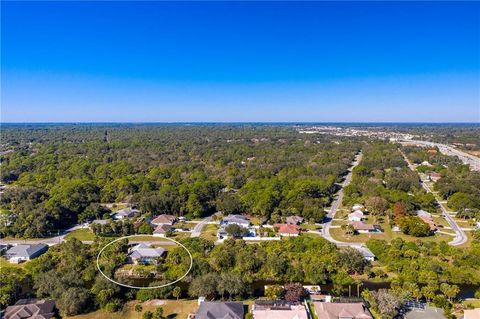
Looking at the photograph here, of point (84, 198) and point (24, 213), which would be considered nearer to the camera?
point (24, 213)

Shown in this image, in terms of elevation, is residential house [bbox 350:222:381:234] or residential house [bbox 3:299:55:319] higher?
residential house [bbox 3:299:55:319]

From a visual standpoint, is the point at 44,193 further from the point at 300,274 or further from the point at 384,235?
the point at 384,235

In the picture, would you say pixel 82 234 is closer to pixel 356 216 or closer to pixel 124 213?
pixel 124 213

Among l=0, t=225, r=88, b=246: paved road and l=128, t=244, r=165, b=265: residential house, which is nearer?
l=128, t=244, r=165, b=265: residential house

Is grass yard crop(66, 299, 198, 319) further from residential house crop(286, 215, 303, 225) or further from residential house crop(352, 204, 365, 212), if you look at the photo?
residential house crop(352, 204, 365, 212)

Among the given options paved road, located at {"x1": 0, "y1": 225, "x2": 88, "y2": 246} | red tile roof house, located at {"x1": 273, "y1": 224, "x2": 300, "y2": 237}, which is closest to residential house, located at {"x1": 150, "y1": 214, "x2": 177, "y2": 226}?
paved road, located at {"x1": 0, "y1": 225, "x2": 88, "y2": 246}

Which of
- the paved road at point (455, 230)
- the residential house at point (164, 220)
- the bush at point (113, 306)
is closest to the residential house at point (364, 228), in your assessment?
the paved road at point (455, 230)

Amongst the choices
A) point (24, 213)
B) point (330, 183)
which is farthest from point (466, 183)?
point (24, 213)
